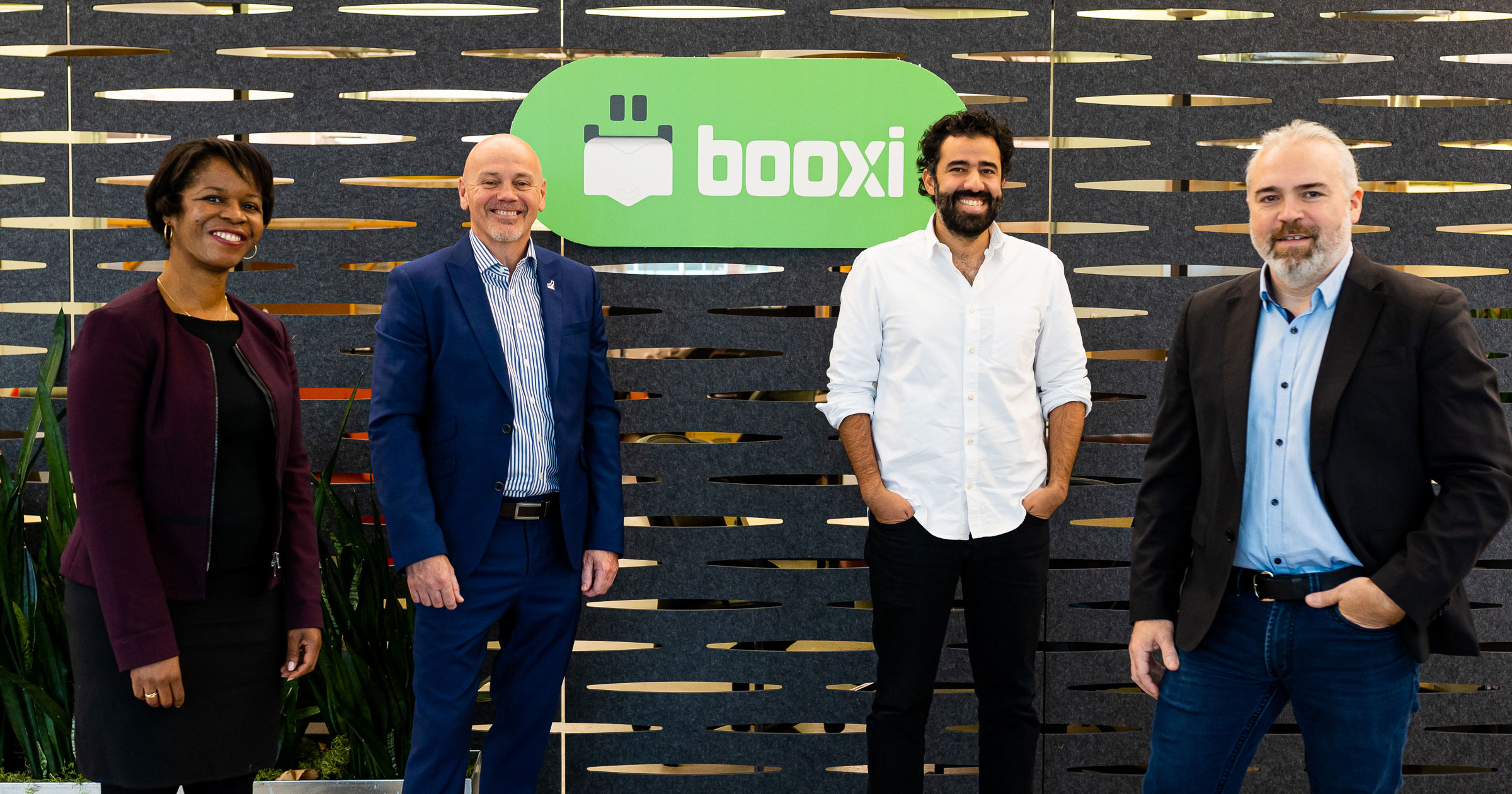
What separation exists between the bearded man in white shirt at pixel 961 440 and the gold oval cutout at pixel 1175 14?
2.65 feet

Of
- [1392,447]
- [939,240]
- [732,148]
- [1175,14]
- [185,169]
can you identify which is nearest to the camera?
[1392,447]

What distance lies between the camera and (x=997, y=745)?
8.22ft

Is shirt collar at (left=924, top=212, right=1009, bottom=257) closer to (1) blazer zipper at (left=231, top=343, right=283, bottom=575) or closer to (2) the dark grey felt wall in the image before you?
(2) the dark grey felt wall

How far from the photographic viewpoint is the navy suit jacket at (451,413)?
228 centimetres

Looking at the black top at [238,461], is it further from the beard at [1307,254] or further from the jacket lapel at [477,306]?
the beard at [1307,254]

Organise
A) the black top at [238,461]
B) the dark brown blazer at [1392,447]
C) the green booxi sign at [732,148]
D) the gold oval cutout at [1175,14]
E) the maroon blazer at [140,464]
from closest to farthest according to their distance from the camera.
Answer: the dark brown blazer at [1392,447]
the maroon blazer at [140,464]
the black top at [238,461]
the green booxi sign at [732,148]
the gold oval cutout at [1175,14]

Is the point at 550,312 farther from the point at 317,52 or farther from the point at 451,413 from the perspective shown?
the point at 317,52

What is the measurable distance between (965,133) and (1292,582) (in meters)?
1.38

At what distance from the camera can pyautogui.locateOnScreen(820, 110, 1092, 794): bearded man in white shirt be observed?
2461 mm

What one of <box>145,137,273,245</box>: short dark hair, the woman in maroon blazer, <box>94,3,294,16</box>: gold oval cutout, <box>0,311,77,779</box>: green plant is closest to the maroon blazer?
the woman in maroon blazer

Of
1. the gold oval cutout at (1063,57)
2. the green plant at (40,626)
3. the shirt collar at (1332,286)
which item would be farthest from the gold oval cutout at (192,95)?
the shirt collar at (1332,286)

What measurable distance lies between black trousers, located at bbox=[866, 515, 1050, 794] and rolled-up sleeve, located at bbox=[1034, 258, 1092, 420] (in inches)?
13.8

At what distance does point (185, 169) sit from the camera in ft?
6.48

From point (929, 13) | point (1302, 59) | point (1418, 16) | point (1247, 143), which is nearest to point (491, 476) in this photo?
point (929, 13)
